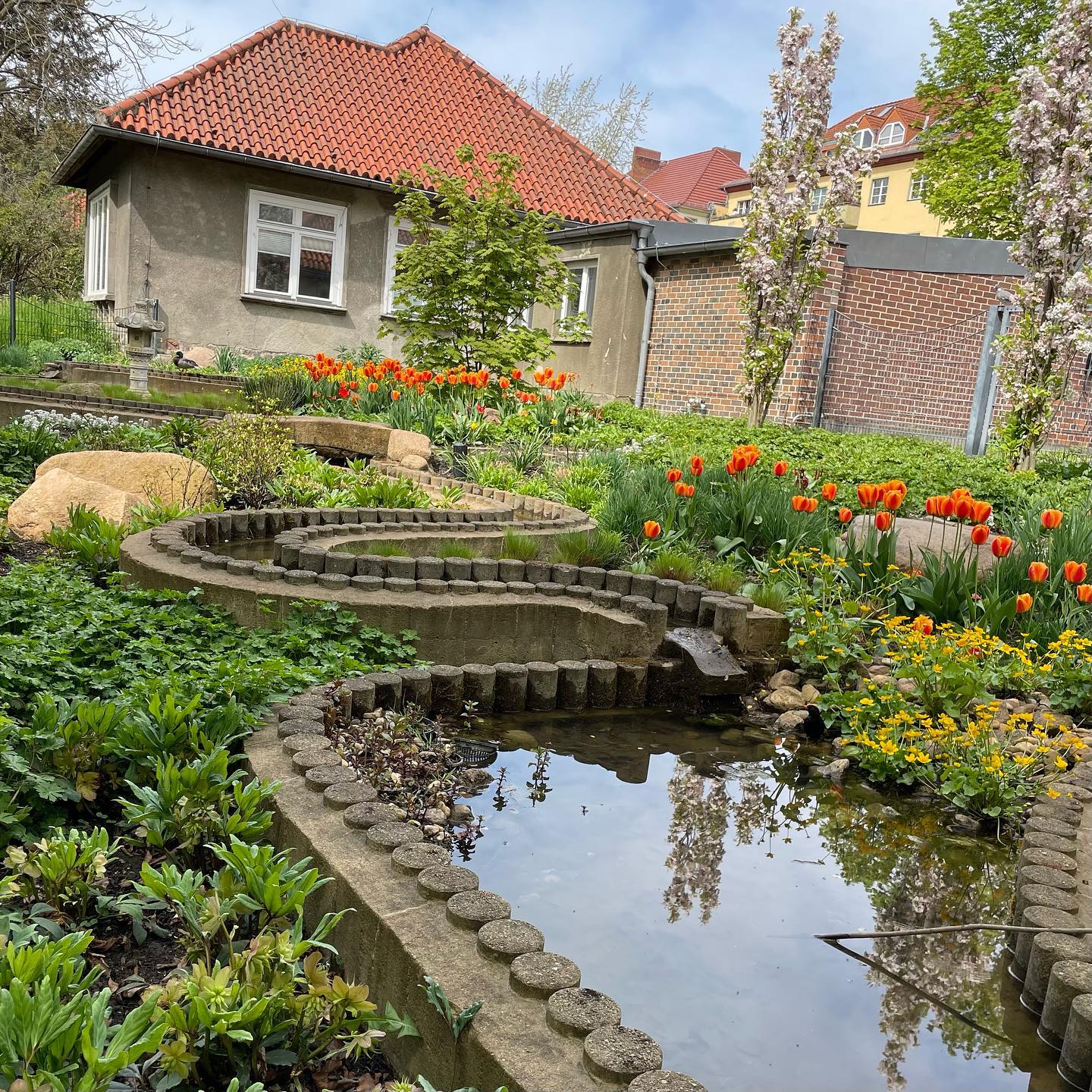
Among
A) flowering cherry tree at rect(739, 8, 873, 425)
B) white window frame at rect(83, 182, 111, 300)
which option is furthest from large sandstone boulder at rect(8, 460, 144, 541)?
white window frame at rect(83, 182, 111, 300)

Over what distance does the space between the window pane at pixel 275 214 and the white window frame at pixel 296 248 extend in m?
0.06

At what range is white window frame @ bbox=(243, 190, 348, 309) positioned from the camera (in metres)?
17.0

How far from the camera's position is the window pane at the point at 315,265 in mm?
17578

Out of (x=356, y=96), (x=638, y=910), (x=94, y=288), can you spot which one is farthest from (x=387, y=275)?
(x=638, y=910)

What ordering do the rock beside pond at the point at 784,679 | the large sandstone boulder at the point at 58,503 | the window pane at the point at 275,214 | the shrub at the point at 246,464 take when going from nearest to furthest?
the rock beside pond at the point at 784,679
the large sandstone boulder at the point at 58,503
the shrub at the point at 246,464
the window pane at the point at 275,214

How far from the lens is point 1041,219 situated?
11062 millimetres

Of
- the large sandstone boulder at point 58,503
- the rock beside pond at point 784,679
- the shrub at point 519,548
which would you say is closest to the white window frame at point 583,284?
the large sandstone boulder at point 58,503

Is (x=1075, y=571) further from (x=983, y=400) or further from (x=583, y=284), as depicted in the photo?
(x=583, y=284)

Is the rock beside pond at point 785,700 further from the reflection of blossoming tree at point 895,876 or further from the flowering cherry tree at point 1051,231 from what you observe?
the flowering cherry tree at point 1051,231

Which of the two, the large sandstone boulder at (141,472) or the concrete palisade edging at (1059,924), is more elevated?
the large sandstone boulder at (141,472)

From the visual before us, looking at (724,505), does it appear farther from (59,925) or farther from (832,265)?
(832,265)

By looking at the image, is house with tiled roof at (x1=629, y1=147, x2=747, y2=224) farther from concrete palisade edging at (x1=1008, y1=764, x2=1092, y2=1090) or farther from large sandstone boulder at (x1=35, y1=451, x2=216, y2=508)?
concrete palisade edging at (x1=1008, y1=764, x2=1092, y2=1090)

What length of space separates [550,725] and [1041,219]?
30.9ft

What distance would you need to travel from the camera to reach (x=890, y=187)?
44562mm
